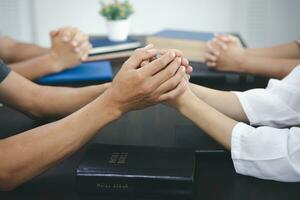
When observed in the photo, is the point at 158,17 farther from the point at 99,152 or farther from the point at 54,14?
the point at 99,152

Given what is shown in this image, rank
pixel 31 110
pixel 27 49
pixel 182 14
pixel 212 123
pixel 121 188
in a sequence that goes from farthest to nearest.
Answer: pixel 182 14 < pixel 27 49 < pixel 31 110 < pixel 212 123 < pixel 121 188

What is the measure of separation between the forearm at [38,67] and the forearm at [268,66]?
0.73 m

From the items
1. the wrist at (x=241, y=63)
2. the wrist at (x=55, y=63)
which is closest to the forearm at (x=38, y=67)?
the wrist at (x=55, y=63)

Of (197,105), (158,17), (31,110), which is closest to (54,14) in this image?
(158,17)

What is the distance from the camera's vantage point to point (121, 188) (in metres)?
0.74

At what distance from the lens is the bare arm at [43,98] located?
3.79 ft

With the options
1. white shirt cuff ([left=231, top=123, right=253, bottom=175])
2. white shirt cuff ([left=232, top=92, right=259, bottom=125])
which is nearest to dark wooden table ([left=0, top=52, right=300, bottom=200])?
white shirt cuff ([left=231, top=123, right=253, bottom=175])

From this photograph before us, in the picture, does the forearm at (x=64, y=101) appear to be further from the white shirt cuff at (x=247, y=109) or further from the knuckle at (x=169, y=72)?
the white shirt cuff at (x=247, y=109)

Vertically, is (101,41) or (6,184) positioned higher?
(101,41)

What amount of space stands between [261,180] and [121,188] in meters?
0.30

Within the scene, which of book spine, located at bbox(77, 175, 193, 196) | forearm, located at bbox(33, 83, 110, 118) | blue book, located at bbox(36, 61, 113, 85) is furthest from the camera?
blue book, located at bbox(36, 61, 113, 85)

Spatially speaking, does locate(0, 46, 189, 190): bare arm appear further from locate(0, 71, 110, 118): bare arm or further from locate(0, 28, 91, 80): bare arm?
locate(0, 28, 91, 80): bare arm

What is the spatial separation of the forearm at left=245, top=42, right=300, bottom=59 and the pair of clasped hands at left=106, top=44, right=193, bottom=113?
74 cm

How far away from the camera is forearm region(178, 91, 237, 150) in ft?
2.92
